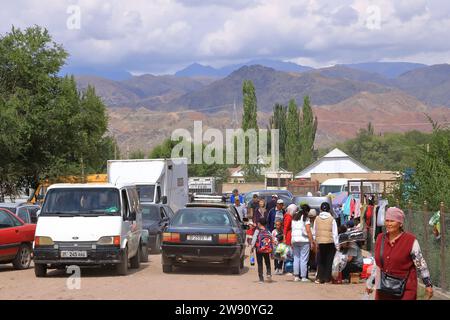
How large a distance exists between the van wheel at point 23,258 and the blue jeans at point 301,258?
6.33 meters

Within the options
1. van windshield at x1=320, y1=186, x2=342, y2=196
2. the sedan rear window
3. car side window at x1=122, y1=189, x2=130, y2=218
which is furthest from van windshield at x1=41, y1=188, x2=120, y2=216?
van windshield at x1=320, y1=186, x2=342, y2=196

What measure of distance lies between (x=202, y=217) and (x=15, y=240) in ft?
13.9

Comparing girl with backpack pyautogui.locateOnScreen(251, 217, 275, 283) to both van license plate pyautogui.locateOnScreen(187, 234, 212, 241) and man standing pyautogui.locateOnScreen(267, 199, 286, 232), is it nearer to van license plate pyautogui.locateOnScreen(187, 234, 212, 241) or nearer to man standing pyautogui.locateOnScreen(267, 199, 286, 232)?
van license plate pyautogui.locateOnScreen(187, 234, 212, 241)

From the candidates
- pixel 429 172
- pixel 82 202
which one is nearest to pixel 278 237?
pixel 429 172

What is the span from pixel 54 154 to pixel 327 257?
99.3 feet

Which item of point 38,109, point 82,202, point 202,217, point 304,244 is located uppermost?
point 38,109

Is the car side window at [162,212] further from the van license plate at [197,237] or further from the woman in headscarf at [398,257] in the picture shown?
the woman in headscarf at [398,257]

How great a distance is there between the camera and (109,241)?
17703 mm

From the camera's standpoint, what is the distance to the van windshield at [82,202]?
1820 centimetres

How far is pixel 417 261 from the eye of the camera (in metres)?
8.74

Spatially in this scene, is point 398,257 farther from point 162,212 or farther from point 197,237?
point 162,212

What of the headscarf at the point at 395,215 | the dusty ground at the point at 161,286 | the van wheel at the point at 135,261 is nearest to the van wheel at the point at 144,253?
the van wheel at the point at 135,261
